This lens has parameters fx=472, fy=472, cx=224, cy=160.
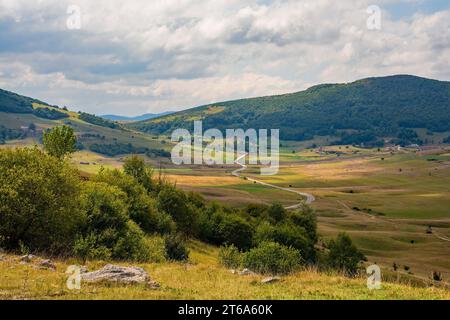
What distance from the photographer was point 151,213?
7631cm

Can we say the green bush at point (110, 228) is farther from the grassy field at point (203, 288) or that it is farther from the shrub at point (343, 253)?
the shrub at point (343, 253)

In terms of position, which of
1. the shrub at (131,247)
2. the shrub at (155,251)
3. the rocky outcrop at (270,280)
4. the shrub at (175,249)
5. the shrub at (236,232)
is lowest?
the shrub at (236,232)

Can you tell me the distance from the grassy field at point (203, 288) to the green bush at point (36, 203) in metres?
7.91

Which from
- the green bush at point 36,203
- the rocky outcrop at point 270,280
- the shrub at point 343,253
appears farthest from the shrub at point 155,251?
the shrub at point 343,253

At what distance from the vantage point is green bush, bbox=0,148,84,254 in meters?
37.3

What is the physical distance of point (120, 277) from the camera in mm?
23875

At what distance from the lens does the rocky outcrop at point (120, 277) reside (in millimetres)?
23328

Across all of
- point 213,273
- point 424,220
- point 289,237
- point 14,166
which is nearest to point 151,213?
point 289,237

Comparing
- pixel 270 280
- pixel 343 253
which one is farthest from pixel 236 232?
pixel 270 280

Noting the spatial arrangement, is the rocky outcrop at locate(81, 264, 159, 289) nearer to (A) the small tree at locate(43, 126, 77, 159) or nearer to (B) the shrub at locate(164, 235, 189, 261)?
(B) the shrub at locate(164, 235, 189, 261)

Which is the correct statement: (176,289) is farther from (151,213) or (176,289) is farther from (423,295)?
(151,213)

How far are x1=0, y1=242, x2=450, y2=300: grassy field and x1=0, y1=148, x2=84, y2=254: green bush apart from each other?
7.91 metres

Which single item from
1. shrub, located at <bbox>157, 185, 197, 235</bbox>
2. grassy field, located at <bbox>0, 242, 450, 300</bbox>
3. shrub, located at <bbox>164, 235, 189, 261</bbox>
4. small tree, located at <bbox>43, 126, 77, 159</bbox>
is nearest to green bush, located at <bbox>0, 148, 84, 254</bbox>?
grassy field, located at <bbox>0, 242, 450, 300</bbox>

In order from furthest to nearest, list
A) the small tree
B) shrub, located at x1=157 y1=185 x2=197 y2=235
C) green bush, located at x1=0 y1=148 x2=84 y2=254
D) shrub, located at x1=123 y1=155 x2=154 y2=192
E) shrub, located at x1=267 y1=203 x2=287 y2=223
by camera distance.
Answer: shrub, located at x1=267 y1=203 x2=287 y2=223 < shrub, located at x1=123 y1=155 x2=154 y2=192 < shrub, located at x1=157 y1=185 x2=197 y2=235 < the small tree < green bush, located at x1=0 y1=148 x2=84 y2=254
